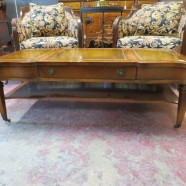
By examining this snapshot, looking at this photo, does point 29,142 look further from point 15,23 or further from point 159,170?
point 15,23

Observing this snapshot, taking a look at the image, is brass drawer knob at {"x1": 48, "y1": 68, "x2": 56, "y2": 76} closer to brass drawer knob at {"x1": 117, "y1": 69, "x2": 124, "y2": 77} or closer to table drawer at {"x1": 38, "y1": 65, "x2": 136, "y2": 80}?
table drawer at {"x1": 38, "y1": 65, "x2": 136, "y2": 80}

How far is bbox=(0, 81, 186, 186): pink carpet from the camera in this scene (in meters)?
0.91

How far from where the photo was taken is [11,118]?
1.47 m

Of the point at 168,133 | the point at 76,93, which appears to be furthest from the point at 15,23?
the point at 168,133

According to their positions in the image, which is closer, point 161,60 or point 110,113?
point 161,60

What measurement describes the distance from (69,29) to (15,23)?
647 mm

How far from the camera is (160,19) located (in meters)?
2.17

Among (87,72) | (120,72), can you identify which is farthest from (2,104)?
(120,72)

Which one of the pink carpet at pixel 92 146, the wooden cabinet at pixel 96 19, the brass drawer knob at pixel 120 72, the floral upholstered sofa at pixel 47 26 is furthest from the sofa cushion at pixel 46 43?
the wooden cabinet at pixel 96 19

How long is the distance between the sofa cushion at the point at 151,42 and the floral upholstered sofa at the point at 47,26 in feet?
1.74

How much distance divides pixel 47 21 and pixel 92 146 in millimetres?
1766

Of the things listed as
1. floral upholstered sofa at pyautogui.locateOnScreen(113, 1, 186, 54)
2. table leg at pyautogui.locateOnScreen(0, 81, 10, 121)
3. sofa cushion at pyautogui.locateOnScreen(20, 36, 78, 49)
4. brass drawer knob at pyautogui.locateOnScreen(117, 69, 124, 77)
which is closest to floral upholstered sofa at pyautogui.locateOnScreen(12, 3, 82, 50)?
sofa cushion at pyautogui.locateOnScreen(20, 36, 78, 49)

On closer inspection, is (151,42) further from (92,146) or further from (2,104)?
(2,104)

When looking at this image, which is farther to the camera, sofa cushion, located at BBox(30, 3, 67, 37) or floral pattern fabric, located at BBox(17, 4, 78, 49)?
sofa cushion, located at BBox(30, 3, 67, 37)
